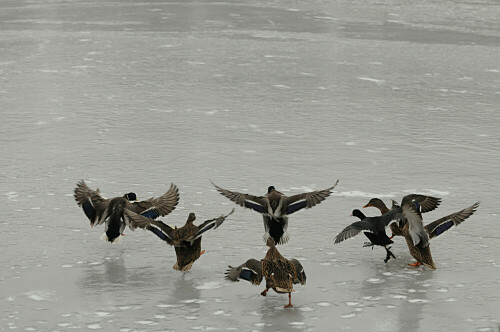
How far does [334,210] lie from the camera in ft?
24.6

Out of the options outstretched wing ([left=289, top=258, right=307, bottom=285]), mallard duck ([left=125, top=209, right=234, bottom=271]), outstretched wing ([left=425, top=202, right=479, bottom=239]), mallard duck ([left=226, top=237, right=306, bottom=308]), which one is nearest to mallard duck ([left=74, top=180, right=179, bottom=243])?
mallard duck ([left=125, top=209, right=234, bottom=271])

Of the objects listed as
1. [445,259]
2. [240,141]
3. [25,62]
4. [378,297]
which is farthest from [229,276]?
[25,62]

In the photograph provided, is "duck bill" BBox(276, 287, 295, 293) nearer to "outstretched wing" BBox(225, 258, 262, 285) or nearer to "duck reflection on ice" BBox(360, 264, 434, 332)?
"outstretched wing" BBox(225, 258, 262, 285)

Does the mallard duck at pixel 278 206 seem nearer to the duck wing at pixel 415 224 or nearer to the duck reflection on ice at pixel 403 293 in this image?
the duck wing at pixel 415 224

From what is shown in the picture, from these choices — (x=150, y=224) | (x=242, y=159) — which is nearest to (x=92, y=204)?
(x=150, y=224)

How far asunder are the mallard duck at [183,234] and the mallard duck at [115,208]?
0.27m

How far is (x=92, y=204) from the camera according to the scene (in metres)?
6.52

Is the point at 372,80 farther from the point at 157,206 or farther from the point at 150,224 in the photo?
the point at 150,224

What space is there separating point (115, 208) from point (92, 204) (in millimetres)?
223

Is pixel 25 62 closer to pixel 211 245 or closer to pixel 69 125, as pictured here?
pixel 69 125

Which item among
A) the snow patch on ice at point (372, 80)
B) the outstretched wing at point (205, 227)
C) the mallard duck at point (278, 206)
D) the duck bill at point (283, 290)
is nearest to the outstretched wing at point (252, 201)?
the mallard duck at point (278, 206)

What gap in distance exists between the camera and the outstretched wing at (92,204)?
6461mm

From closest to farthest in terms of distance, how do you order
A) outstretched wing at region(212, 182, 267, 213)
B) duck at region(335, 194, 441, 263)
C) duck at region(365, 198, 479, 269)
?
duck at region(335, 194, 441, 263)
duck at region(365, 198, 479, 269)
outstretched wing at region(212, 182, 267, 213)

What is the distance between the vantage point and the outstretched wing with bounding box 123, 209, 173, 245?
5.88 metres
